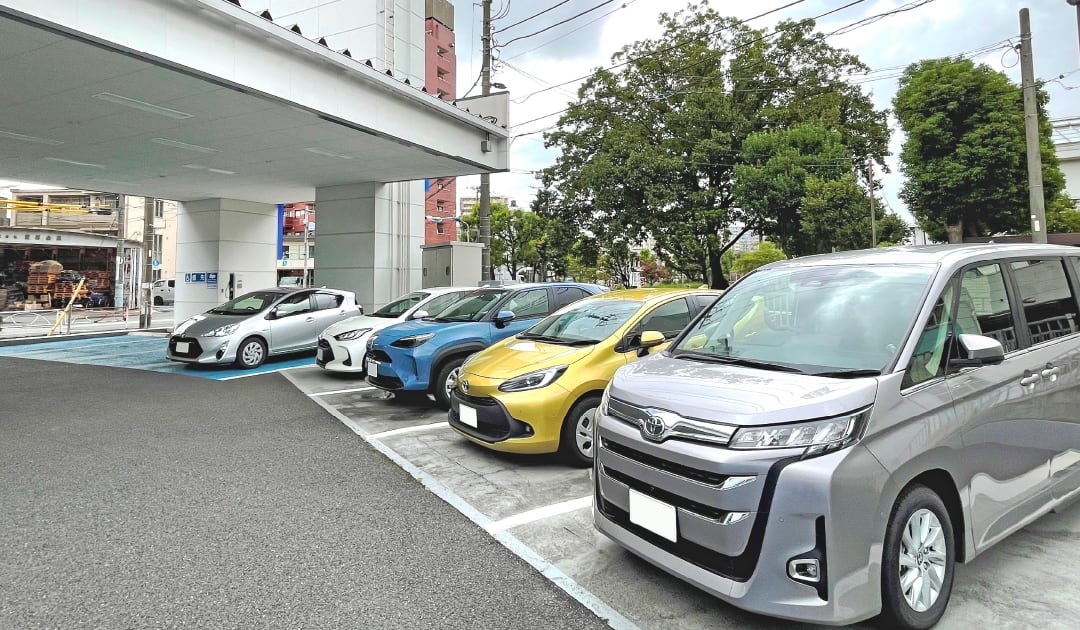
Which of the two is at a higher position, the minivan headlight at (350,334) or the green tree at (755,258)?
the green tree at (755,258)

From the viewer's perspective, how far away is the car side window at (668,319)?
5109 millimetres

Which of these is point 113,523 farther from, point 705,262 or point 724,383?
point 705,262

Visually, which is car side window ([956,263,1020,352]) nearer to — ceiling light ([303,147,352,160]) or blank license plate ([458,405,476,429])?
blank license plate ([458,405,476,429])

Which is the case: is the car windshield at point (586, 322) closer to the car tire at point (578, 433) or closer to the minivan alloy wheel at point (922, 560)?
the car tire at point (578, 433)

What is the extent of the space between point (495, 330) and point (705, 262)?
55.3ft

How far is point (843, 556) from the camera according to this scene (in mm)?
2061

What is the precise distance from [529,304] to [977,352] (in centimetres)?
539

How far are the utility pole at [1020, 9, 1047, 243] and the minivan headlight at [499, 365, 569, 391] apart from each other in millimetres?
10984

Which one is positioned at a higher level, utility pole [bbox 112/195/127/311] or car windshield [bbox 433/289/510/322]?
utility pole [bbox 112/195/127/311]

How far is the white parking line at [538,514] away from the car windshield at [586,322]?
1.43 m

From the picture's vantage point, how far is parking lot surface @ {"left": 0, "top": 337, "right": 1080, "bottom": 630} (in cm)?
263

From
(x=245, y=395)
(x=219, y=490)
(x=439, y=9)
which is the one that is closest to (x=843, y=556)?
(x=219, y=490)

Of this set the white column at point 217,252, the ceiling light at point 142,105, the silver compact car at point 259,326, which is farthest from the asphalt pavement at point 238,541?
the white column at point 217,252

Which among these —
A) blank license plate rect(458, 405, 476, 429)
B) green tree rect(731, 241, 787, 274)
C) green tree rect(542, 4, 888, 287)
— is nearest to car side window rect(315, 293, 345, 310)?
blank license plate rect(458, 405, 476, 429)
